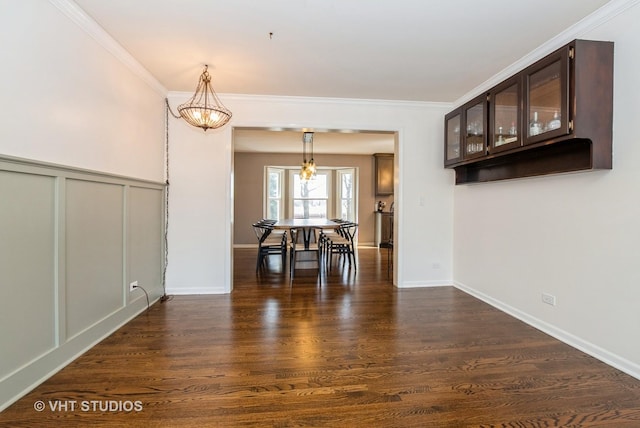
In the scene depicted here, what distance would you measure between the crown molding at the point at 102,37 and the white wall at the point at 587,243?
3.64 meters

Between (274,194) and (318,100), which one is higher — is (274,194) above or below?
below

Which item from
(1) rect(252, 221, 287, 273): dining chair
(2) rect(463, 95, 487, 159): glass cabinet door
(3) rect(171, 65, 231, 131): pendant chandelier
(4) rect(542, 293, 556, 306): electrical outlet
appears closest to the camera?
(4) rect(542, 293, 556, 306): electrical outlet

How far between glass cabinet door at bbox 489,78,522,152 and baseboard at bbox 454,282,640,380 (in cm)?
156

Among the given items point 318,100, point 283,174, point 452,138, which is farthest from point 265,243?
point 283,174

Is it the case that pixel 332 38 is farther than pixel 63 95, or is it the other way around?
pixel 332 38

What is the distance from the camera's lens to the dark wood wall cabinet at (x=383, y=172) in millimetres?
7672

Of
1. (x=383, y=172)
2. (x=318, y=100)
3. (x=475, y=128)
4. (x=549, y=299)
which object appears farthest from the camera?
(x=383, y=172)

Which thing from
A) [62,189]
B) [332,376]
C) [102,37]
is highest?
[102,37]

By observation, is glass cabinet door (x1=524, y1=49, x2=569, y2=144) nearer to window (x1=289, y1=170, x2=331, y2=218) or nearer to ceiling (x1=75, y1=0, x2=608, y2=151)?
ceiling (x1=75, y1=0, x2=608, y2=151)

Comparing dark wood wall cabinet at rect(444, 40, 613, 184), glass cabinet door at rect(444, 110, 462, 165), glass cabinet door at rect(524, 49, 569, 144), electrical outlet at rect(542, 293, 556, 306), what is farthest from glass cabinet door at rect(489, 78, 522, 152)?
electrical outlet at rect(542, 293, 556, 306)

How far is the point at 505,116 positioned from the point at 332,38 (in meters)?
1.71

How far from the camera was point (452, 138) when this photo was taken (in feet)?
12.0

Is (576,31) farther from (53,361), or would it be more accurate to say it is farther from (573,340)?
(53,361)

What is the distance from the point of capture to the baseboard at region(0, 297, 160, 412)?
1577 mm
